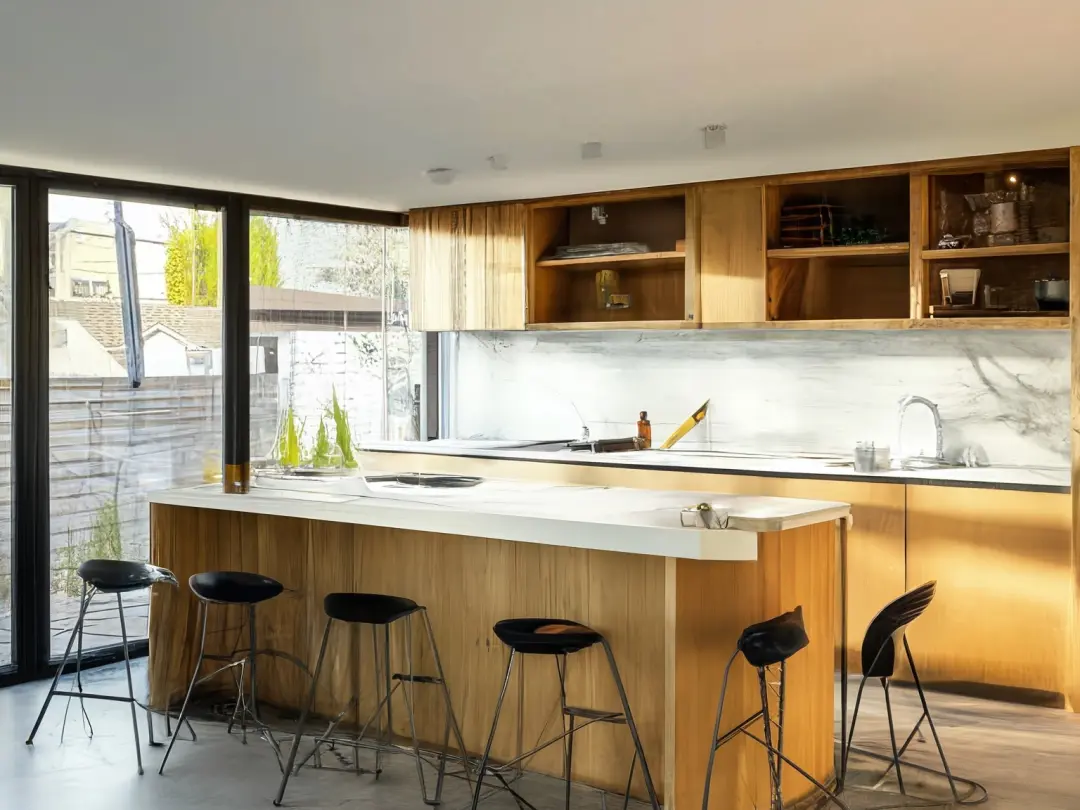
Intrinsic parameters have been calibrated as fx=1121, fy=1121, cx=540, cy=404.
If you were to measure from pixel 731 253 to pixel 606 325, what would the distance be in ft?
2.69

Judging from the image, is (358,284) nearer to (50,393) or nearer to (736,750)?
(50,393)

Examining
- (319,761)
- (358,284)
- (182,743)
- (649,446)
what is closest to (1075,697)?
(649,446)

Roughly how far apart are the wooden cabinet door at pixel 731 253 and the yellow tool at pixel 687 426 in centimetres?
62

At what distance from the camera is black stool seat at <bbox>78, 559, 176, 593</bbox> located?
4141 millimetres

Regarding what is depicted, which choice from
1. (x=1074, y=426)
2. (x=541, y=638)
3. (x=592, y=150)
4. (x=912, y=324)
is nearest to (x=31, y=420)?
(x=592, y=150)

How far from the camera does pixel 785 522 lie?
3.32m

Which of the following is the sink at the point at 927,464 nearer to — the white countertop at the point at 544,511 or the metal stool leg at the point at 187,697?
the white countertop at the point at 544,511

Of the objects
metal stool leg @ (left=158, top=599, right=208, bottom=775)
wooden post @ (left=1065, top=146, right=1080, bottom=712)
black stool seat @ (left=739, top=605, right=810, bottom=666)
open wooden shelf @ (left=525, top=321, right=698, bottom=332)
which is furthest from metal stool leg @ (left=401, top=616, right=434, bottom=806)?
wooden post @ (left=1065, top=146, right=1080, bottom=712)

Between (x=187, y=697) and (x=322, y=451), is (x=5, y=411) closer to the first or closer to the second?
(x=322, y=451)

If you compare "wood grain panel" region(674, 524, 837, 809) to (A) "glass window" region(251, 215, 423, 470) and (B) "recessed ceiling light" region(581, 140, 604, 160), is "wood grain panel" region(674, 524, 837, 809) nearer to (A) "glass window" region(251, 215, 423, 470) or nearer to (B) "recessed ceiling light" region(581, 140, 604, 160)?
(B) "recessed ceiling light" region(581, 140, 604, 160)

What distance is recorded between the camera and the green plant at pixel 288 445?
4.47m

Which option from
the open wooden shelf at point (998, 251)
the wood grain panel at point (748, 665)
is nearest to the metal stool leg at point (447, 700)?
the wood grain panel at point (748, 665)

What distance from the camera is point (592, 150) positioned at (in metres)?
4.82

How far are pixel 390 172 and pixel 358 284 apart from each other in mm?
1427
